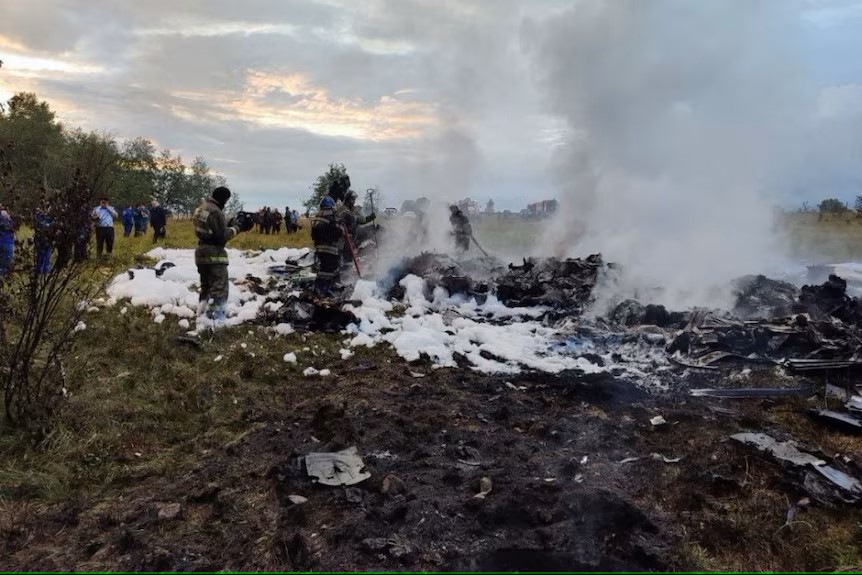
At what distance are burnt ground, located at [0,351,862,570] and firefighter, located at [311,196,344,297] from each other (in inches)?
198

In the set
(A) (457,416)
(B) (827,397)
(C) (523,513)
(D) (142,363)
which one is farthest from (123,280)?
(B) (827,397)

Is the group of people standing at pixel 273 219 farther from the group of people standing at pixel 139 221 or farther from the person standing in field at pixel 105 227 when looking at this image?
the person standing in field at pixel 105 227

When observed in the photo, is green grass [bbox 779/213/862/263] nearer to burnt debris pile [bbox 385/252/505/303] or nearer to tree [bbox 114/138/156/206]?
burnt debris pile [bbox 385/252/505/303]

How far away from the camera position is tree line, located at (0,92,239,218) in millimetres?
4750

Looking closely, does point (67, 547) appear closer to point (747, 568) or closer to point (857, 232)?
point (747, 568)

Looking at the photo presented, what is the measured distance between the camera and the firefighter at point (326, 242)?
10.2 metres

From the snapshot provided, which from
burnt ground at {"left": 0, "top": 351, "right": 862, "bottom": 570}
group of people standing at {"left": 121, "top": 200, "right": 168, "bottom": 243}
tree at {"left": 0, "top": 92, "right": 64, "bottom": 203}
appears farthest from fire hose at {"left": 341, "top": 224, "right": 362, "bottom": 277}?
tree at {"left": 0, "top": 92, "right": 64, "bottom": 203}

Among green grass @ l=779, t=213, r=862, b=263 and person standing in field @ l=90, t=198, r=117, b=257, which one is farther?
green grass @ l=779, t=213, r=862, b=263

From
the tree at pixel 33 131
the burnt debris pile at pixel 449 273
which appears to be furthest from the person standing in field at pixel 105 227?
the tree at pixel 33 131

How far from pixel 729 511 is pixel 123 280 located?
10.6 m

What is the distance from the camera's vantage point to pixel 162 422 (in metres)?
5.46

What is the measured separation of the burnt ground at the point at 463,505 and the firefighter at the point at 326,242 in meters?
5.02

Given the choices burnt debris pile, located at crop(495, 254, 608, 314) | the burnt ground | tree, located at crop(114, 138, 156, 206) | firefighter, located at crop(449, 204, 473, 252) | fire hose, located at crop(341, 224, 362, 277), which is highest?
tree, located at crop(114, 138, 156, 206)

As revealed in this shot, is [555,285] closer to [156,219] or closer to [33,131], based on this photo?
[156,219]
